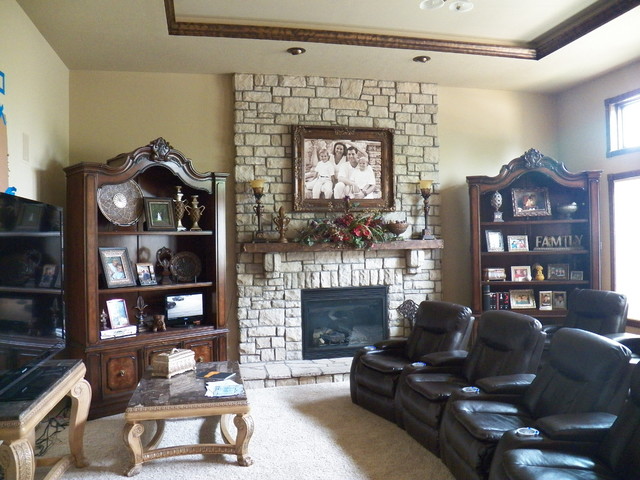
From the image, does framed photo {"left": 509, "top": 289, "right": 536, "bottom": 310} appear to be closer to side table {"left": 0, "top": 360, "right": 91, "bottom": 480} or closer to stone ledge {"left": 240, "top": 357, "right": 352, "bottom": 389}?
stone ledge {"left": 240, "top": 357, "right": 352, "bottom": 389}

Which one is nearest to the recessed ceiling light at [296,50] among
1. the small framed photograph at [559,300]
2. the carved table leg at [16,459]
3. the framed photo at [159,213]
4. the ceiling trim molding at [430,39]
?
the ceiling trim molding at [430,39]

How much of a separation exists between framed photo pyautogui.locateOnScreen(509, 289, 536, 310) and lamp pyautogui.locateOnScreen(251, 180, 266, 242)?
292 cm

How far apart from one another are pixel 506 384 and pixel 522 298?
286 centimetres

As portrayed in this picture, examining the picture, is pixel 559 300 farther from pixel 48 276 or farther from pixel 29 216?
pixel 29 216

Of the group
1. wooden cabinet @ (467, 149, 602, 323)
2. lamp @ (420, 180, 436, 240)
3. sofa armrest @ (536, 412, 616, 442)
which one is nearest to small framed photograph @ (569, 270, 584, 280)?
wooden cabinet @ (467, 149, 602, 323)

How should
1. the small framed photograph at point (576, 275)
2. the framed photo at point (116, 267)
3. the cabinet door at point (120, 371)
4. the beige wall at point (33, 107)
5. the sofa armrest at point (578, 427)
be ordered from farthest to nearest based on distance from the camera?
the small framed photograph at point (576, 275) → the framed photo at point (116, 267) → the cabinet door at point (120, 371) → the beige wall at point (33, 107) → the sofa armrest at point (578, 427)

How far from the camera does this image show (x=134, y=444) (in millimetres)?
3027

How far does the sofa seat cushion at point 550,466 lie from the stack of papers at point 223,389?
5.54ft

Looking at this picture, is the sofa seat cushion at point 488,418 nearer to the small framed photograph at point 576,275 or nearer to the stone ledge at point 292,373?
the stone ledge at point 292,373

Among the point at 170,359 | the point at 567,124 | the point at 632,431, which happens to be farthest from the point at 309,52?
the point at 632,431

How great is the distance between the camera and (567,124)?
236 inches

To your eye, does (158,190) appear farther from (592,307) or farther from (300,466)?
(592,307)

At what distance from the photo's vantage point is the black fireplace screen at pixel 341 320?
210 inches

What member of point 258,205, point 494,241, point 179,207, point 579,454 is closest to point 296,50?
point 258,205
